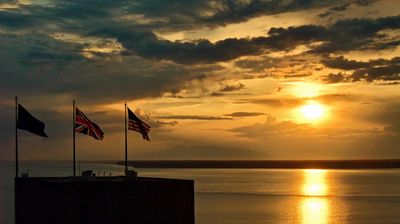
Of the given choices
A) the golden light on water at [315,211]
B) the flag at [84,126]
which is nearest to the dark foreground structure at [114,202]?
the flag at [84,126]

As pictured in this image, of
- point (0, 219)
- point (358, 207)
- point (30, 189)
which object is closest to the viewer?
point (30, 189)

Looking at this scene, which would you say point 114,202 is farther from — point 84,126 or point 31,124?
point 31,124

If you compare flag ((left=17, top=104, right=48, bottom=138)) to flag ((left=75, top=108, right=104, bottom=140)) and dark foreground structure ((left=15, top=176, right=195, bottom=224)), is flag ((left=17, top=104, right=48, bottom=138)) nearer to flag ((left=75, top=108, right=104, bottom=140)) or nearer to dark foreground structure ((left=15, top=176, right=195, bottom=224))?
flag ((left=75, top=108, right=104, bottom=140))

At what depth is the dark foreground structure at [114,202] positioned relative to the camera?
46781 mm

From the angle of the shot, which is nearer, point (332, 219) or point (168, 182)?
point (168, 182)

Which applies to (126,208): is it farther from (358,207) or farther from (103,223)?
(358,207)

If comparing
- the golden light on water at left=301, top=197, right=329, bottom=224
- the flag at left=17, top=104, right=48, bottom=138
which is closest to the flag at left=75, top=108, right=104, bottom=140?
the flag at left=17, top=104, right=48, bottom=138

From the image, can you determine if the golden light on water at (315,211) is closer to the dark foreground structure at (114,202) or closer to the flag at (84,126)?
the dark foreground structure at (114,202)

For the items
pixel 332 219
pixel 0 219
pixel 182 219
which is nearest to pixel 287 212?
pixel 332 219

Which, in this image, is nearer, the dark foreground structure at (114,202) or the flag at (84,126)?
the dark foreground structure at (114,202)

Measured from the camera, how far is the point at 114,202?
47156 millimetres

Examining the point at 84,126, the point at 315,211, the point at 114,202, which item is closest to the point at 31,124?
the point at 84,126

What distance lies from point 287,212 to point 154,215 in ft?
267

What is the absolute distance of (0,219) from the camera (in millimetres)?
110438
